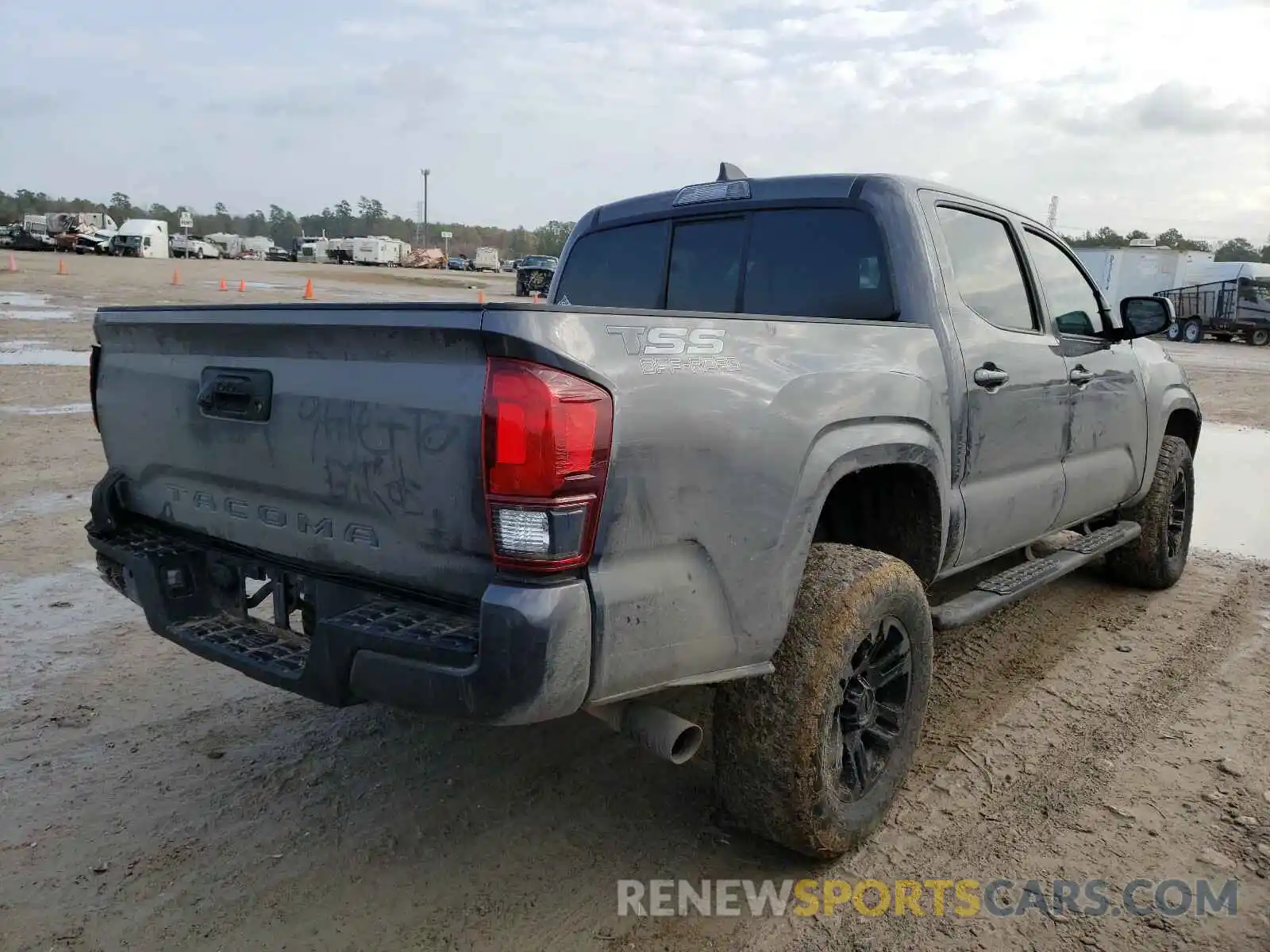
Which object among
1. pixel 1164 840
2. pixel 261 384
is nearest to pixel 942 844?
pixel 1164 840

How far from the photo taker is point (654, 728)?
8.12ft

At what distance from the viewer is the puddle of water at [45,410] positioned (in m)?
8.89

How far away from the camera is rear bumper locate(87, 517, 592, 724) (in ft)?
6.79

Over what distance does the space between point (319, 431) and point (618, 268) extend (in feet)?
6.82

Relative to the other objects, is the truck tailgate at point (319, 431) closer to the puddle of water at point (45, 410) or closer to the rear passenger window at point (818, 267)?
the rear passenger window at point (818, 267)

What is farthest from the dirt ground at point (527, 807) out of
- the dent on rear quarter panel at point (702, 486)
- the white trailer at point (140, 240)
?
the white trailer at point (140, 240)

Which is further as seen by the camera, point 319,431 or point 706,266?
point 706,266

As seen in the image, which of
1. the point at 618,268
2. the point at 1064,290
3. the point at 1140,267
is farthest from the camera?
the point at 1140,267

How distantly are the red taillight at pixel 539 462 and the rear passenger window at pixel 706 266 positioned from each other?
1.79 metres

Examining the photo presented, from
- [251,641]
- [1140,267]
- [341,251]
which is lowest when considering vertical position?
Result: [251,641]

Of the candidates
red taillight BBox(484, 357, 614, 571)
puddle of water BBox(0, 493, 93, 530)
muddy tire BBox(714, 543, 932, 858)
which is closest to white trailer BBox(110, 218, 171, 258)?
puddle of water BBox(0, 493, 93, 530)

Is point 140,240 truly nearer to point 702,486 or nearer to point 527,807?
point 527,807

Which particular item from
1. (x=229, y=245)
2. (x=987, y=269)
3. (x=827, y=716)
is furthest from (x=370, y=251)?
(x=827, y=716)

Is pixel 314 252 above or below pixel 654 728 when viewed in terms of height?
above
